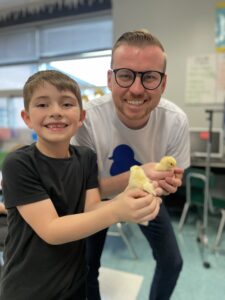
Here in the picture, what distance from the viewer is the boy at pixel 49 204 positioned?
704 mm

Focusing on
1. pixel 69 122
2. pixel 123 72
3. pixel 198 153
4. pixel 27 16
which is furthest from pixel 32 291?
pixel 27 16

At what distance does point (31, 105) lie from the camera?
783 millimetres

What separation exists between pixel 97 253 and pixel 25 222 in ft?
2.20

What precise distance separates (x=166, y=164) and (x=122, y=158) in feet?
1.48

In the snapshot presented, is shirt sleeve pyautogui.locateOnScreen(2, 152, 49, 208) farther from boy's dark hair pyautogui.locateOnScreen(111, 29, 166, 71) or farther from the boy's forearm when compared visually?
boy's dark hair pyautogui.locateOnScreen(111, 29, 166, 71)

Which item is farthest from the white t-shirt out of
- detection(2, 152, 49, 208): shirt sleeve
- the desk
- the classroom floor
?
the desk

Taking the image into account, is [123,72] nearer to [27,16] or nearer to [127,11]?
[127,11]

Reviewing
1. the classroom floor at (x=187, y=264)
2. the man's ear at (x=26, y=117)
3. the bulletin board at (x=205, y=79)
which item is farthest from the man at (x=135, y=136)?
the bulletin board at (x=205, y=79)

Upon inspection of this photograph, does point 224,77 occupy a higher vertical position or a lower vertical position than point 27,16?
lower

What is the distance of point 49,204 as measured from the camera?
2.40ft

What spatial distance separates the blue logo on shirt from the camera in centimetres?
124

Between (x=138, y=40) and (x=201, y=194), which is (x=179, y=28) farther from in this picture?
(x=138, y=40)

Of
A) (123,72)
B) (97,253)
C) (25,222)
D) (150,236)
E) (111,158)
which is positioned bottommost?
(97,253)

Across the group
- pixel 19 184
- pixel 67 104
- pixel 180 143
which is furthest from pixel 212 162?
pixel 19 184
